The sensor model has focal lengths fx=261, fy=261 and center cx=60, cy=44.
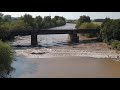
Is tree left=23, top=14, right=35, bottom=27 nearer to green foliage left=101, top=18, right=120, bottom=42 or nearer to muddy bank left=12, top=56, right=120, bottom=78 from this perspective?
green foliage left=101, top=18, right=120, bottom=42

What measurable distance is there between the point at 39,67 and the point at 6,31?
20.2 metres

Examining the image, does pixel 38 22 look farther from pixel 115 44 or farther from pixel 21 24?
pixel 115 44

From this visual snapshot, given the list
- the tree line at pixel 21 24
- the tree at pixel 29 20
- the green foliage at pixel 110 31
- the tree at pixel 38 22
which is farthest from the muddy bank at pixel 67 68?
the tree at pixel 38 22

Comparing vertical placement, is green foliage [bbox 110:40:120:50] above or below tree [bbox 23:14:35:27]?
below

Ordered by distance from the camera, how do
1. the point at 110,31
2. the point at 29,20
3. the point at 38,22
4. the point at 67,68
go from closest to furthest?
1. the point at 67,68
2. the point at 110,31
3. the point at 29,20
4. the point at 38,22

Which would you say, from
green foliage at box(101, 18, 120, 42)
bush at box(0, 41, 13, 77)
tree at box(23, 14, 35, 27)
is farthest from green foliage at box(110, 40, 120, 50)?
tree at box(23, 14, 35, 27)

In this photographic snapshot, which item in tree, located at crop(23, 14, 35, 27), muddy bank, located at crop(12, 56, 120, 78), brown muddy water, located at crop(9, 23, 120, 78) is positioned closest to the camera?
muddy bank, located at crop(12, 56, 120, 78)

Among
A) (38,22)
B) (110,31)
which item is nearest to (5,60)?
(110,31)

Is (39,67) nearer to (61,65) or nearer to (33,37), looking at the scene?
(61,65)

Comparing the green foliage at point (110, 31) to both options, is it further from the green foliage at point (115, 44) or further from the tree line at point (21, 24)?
the tree line at point (21, 24)
